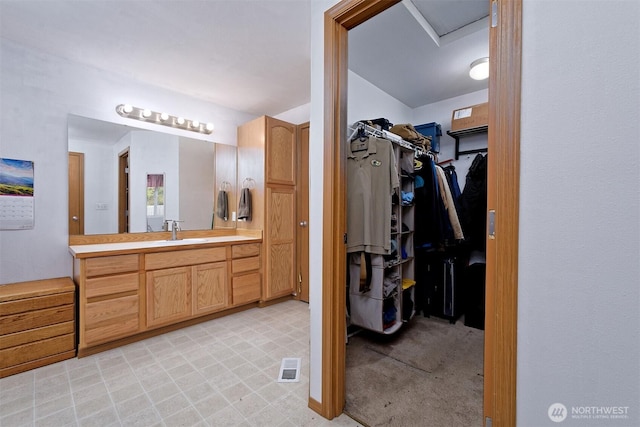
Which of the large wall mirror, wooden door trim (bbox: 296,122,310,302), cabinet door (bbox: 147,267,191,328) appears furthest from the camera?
wooden door trim (bbox: 296,122,310,302)

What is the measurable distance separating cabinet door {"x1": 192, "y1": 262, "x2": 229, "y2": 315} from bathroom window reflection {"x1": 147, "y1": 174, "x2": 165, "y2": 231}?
2.41 feet

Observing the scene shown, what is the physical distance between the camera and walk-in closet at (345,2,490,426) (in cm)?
176

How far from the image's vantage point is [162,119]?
294cm

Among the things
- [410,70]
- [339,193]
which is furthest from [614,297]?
[410,70]

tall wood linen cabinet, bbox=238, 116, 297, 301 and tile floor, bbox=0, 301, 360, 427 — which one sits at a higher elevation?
tall wood linen cabinet, bbox=238, 116, 297, 301

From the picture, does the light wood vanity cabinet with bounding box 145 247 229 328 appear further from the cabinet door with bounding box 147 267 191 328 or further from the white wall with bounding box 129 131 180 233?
the white wall with bounding box 129 131 180 233

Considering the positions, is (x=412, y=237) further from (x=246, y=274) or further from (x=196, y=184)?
(x=196, y=184)

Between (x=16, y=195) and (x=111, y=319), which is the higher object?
(x=16, y=195)

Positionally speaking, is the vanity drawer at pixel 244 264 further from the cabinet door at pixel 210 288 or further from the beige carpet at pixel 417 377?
the beige carpet at pixel 417 377

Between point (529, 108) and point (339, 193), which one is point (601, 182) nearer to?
point (529, 108)

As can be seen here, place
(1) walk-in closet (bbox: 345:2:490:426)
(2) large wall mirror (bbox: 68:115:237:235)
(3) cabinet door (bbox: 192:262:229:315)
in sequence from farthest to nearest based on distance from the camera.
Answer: (3) cabinet door (bbox: 192:262:229:315) → (2) large wall mirror (bbox: 68:115:237:235) → (1) walk-in closet (bbox: 345:2:490:426)

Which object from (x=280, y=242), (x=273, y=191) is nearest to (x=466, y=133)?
(x=273, y=191)

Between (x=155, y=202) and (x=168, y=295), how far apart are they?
104cm

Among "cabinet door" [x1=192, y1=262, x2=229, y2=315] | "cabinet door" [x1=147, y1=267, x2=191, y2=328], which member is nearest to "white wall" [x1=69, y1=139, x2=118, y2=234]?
"cabinet door" [x1=147, y1=267, x2=191, y2=328]
